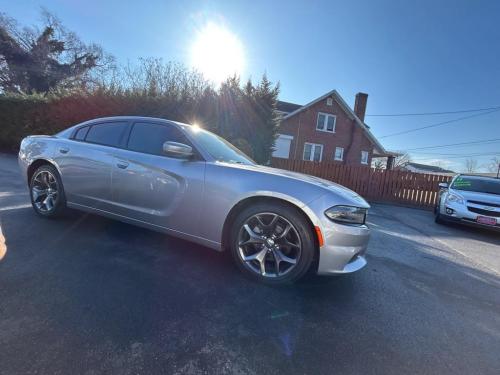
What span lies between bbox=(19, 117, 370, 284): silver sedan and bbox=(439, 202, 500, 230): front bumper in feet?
17.4

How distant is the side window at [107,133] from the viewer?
3195 millimetres

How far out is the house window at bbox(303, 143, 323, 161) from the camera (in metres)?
20.9

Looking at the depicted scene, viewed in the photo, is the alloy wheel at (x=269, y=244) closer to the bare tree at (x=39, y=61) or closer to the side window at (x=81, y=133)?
the side window at (x=81, y=133)

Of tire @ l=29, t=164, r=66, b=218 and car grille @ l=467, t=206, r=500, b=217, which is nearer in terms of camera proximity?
tire @ l=29, t=164, r=66, b=218

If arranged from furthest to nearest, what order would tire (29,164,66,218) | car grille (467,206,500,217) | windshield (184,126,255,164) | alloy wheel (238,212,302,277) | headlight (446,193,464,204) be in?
1. headlight (446,193,464,204)
2. car grille (467,206,500,217)
3. tire (29,164,66,218)
4. windshield (184,126,255,164)
5. alloy wheel (238,212,302,277)

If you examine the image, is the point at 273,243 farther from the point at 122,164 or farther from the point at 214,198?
the point at 122,164

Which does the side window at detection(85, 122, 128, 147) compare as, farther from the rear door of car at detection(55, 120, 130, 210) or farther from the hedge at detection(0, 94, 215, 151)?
the hedge at detection(0, 94, 215, 151)

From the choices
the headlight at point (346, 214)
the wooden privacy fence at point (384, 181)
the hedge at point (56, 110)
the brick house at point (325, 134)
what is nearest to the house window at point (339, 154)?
the brick house at point (325, 134)

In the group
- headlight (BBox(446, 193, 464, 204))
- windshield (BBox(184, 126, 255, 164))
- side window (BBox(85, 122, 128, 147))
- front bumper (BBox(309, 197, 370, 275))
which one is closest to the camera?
front bumper (BBox(309, 197, 370, 275))

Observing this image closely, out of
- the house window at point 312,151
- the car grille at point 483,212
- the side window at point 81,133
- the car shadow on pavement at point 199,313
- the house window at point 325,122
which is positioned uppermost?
the house window at point 325,122

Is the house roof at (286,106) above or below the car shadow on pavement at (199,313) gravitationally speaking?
above

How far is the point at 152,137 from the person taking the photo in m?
3.01

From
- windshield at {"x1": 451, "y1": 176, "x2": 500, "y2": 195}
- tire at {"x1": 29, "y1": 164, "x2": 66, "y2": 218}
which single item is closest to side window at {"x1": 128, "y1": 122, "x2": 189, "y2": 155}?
tire at {"x1": 29, "y1": 164, "x2": 66, "y2": 218}

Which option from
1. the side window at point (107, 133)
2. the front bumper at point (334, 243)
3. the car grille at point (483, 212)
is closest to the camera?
the front bumper at point (334, 243)
